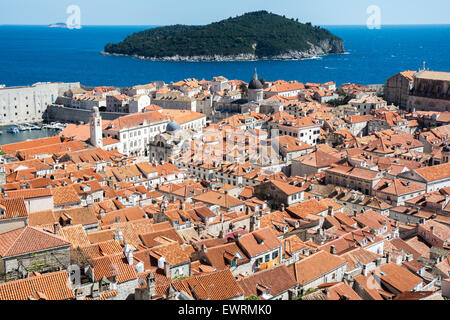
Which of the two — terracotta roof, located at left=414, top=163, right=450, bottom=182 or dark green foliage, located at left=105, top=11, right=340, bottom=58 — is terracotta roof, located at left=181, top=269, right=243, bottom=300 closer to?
terracotta roof, located at left=414, top=163, right=450, bottom=182

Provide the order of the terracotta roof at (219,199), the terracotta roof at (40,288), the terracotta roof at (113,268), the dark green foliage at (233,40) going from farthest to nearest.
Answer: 1. the dark green foliage at (233,40)
2. the terracotta roof at (219,199)
3. the terracotta roof at (113,268)
4. the terracotta roof at (40,288)

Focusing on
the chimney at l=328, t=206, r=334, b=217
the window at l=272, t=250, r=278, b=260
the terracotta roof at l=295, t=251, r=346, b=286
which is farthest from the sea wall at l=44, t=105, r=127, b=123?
the terracotta roof at l=295, t=251, r=346, b=286

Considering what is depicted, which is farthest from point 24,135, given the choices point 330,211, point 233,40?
point 233,40

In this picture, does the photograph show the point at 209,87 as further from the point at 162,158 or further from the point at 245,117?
the point at 162,158

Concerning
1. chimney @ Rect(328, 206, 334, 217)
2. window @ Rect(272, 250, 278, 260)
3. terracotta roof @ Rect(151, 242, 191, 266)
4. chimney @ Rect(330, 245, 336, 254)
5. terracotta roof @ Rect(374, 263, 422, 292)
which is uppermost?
terracotta roof @ Rect(151, 242, 191, 266)

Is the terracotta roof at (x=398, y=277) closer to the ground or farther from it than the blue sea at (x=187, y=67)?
closer to the ground

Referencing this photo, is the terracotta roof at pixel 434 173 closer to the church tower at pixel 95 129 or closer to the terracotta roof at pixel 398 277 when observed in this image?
the terracotta roof at pixel 398 277

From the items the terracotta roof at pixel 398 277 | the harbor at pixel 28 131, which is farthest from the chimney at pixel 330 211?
the harbor at pixel 28 131
